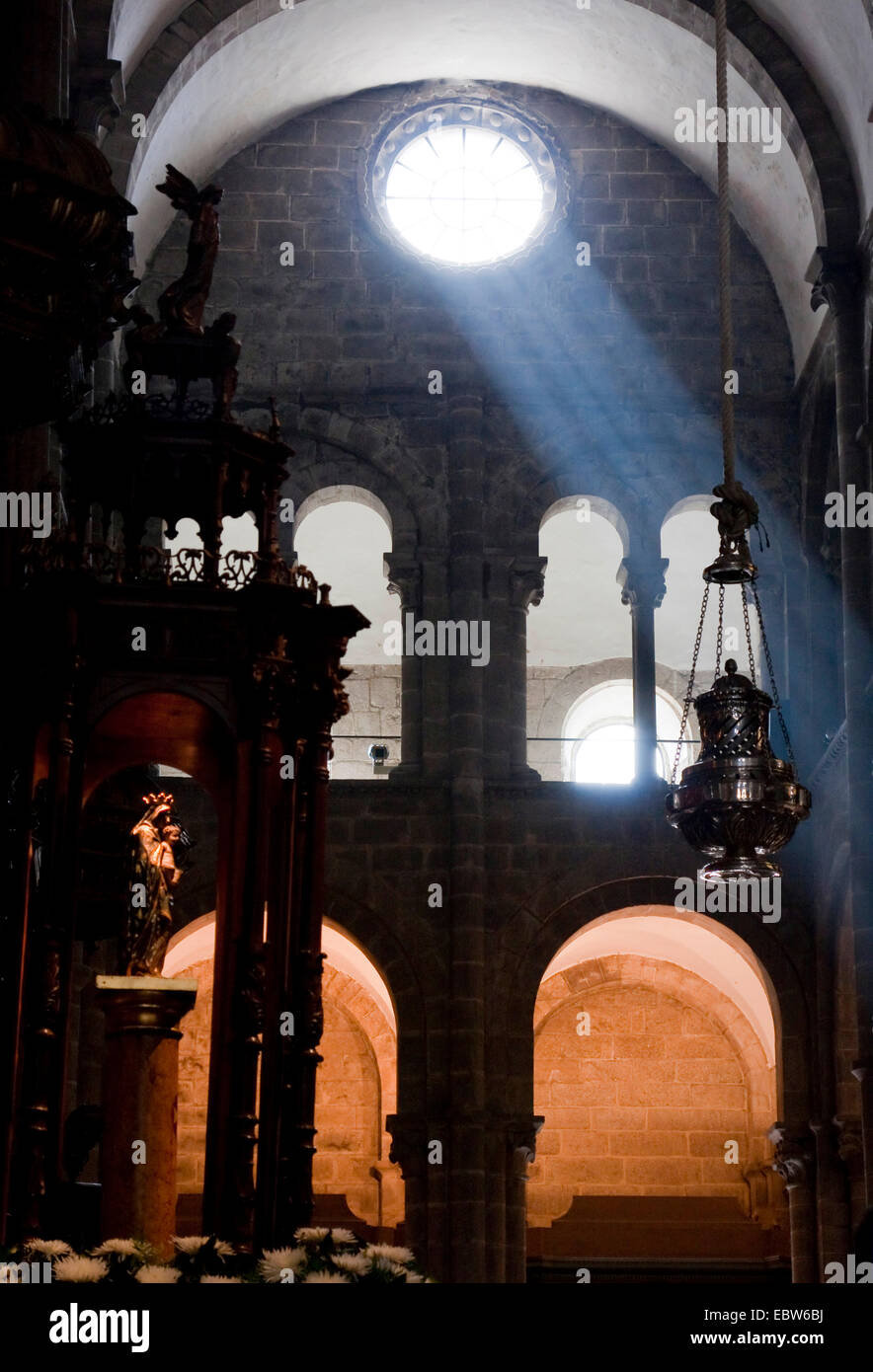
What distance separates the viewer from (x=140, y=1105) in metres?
9.16

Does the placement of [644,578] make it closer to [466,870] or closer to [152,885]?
Answer: [466,870]

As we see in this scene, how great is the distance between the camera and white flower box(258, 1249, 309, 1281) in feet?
23.5

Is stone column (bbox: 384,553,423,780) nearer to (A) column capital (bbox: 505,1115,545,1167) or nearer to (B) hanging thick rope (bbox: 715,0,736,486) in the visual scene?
(A) column capital (bbox: 505,1115,545,1167)

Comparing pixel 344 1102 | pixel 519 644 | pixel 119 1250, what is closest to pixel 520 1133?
pixel 519 644

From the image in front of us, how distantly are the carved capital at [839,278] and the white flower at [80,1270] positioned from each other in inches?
494

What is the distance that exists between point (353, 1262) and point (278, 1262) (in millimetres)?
299

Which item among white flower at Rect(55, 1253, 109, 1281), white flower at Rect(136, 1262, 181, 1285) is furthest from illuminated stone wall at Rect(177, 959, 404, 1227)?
white flower at Rect(55, 1253, 109, 1281)

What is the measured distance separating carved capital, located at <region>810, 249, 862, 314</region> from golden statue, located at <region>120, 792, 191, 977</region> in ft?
29.3

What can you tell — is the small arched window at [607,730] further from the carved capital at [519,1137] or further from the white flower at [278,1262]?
the white flower at [278,1262]

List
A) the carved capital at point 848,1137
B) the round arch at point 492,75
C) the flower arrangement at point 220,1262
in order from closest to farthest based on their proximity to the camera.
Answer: the flower arrangement at point 220,1262 < the carved capital at point 848,1137 < the round arch at point 492,75

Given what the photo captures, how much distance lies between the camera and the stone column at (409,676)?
17.8 metres

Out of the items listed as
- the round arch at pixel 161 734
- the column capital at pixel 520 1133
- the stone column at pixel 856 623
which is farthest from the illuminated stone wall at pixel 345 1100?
the round arch at pixel 161 734

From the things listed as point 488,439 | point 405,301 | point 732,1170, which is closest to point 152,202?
point 405,301

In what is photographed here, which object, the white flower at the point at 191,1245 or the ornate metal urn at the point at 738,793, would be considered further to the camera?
the ornate metal urn at the point at 738,793
